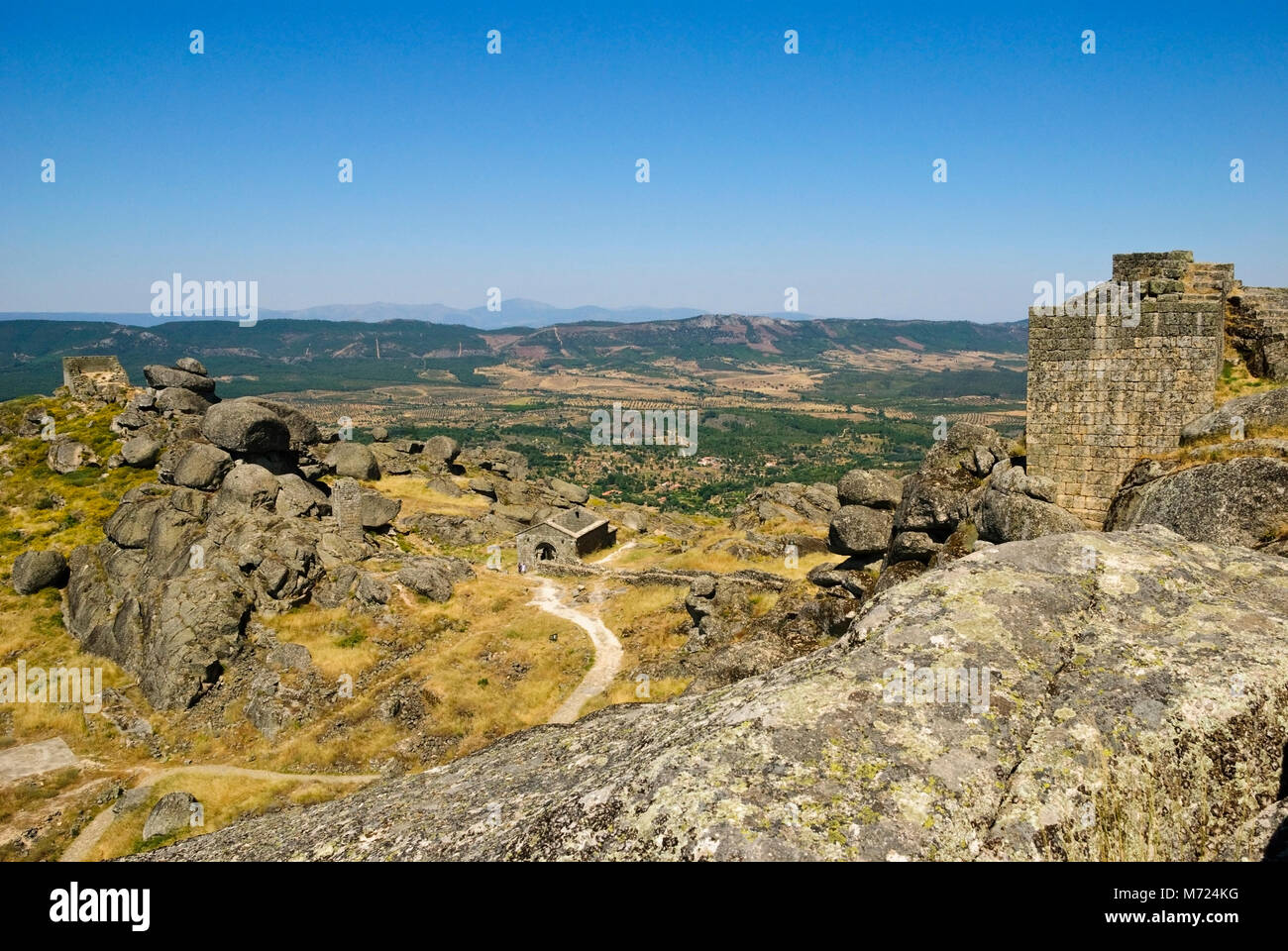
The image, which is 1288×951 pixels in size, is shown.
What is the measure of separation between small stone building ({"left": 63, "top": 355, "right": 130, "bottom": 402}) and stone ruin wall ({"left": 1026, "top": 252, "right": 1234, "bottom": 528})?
5509 cm

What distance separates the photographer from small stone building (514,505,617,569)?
154 feet

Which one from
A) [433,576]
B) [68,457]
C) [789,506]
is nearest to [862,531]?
[433,576]

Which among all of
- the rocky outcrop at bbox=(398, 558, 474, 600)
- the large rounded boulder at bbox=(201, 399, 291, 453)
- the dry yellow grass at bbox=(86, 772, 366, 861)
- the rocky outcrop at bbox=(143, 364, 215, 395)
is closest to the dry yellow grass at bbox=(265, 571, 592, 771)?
the rocky outcrop at bbox=(398, 558, 474, 600)

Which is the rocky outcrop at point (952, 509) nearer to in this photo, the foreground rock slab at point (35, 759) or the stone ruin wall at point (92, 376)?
the foreground rock slab at point (35, 759)

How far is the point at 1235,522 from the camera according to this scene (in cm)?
1080

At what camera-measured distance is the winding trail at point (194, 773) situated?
24422mm

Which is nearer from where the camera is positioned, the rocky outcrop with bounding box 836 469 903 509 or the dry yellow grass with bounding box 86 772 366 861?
the dry yellow grass with bounding box 86 772 366 861

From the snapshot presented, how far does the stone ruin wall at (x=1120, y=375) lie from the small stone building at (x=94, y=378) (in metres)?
55.1

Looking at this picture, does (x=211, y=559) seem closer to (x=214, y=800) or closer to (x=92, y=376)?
(x=214, y=800)

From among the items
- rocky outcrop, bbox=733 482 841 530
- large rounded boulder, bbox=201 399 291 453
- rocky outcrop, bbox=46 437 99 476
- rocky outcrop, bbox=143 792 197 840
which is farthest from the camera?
rocky outcrop, bbox=733 482 841 530

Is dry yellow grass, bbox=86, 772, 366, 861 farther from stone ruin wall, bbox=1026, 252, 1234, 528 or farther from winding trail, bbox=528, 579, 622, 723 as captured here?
stone ruin wall, bbox=1026, 252, 1234, 528

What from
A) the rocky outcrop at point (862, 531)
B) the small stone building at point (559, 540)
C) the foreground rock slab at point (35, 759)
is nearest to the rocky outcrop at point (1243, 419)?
the rocky outcrop at point (862, 531)
